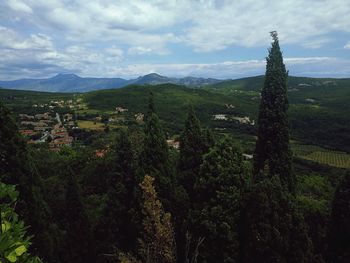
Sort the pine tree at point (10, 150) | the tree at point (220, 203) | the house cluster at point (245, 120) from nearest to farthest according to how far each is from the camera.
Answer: the tree at point (220, 203) → the pine tree at point (10, 150) → the house cluster at point (245, 120)

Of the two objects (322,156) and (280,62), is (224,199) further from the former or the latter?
(322,156)

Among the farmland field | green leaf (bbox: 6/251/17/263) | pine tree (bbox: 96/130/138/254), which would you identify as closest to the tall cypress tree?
pine tree (bbox: 96/130/138/254)

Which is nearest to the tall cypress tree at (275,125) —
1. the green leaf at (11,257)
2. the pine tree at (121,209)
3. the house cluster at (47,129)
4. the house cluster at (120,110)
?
the pine tree at (121,209)

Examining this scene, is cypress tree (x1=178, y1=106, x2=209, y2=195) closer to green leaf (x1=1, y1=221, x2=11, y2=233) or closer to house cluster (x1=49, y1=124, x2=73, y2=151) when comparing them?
green leaf (x1=1, y1=221, x2=11, y2=233)

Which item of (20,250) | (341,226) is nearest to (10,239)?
(20,250)

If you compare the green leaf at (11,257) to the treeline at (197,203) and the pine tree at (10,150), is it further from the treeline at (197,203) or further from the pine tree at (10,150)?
the pine tree at (10,150)

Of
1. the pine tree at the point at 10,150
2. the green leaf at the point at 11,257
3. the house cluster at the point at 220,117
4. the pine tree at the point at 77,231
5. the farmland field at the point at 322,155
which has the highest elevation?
the green leaf at the point at 11,257
